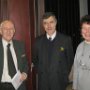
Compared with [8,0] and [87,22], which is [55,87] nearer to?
[87,22]

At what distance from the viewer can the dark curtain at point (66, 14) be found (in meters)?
4.78

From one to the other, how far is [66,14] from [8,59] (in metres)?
2.51

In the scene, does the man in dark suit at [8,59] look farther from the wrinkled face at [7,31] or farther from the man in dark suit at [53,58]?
the man in dark suit at [53,58]

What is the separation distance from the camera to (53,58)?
3.01 metres

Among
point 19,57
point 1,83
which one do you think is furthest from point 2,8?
point 1,83

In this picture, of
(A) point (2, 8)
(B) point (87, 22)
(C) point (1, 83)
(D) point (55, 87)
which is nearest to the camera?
(B) point (87, 22)

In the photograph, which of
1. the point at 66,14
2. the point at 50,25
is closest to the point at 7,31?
the point at 50,25

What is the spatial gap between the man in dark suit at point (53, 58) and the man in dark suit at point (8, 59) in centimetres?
22

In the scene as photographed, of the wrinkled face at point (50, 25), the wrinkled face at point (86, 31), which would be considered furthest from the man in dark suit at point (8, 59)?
the wrinkled face at point (86, 31)

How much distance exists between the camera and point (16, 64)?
295 centimetres

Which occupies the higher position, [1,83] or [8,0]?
[8,0]

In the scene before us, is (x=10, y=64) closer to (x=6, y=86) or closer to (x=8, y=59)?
(x=8, y=59)

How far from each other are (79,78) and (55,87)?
0.42 m

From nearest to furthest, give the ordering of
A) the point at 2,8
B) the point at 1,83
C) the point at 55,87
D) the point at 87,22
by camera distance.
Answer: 1. the point at 87,22
2. the point at 1,83
3. the point at 55,87
4. the point at 2,8
